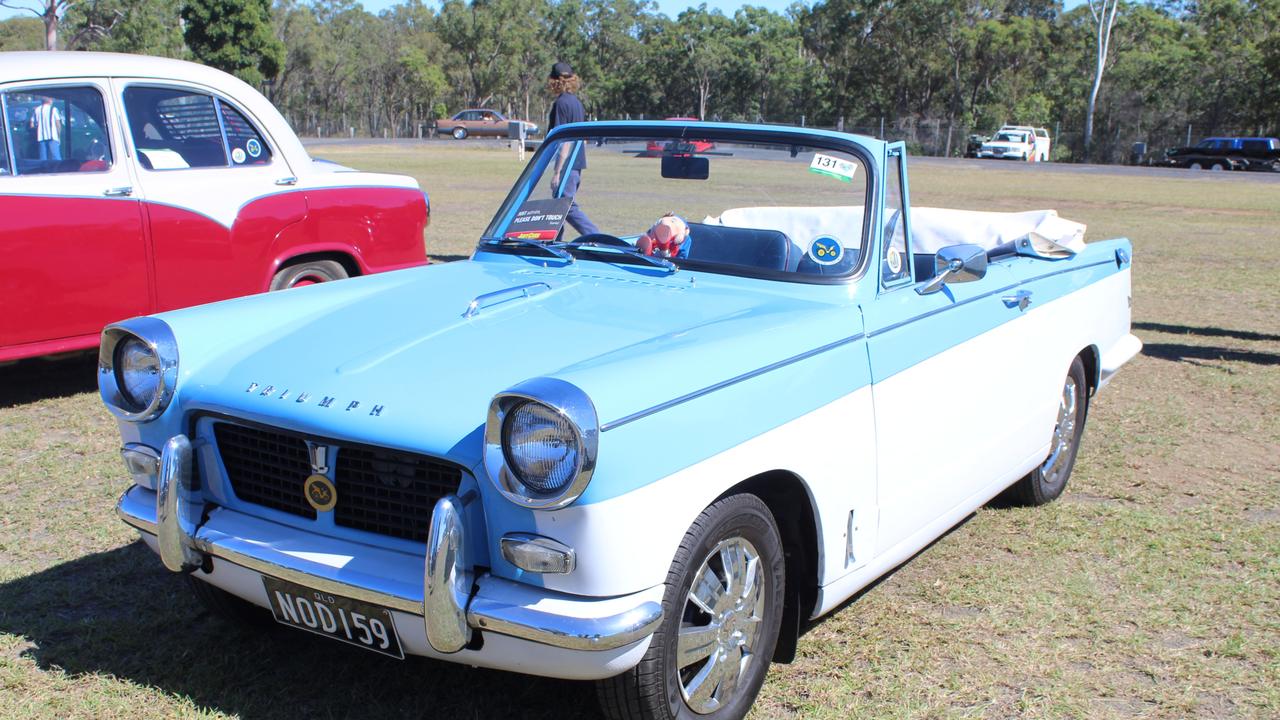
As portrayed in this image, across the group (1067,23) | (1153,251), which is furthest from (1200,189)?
(1067,23)

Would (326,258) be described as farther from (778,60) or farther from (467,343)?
(778,60)

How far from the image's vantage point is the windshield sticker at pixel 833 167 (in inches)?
149

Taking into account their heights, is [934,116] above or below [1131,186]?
above

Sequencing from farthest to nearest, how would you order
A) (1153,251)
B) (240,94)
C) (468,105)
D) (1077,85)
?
(468,105), (1077,85), (1153,251), (240,94)

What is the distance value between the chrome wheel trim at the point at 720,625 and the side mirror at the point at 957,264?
1331mm

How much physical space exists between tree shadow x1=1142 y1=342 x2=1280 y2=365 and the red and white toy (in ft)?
17.0

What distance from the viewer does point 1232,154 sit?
42344 millimetres

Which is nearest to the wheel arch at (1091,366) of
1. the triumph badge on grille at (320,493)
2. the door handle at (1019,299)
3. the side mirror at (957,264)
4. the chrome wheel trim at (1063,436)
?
the chrome wheel trim at (1063,436)

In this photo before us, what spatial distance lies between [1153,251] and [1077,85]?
52750 millimetres

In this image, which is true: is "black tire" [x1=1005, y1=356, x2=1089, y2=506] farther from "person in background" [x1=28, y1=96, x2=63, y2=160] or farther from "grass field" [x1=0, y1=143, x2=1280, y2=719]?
"person in background" [x1=28, y1=96, x2=63, y2=160]

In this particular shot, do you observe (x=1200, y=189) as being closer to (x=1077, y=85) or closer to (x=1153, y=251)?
(x=1153, y=251)

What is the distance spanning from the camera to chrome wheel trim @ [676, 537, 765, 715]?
2.74 m

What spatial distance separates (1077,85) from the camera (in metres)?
61.6

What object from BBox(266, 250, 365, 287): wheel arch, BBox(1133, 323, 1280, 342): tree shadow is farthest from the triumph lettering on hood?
BBox(1133, 323, 1280, 342): tree shadow
